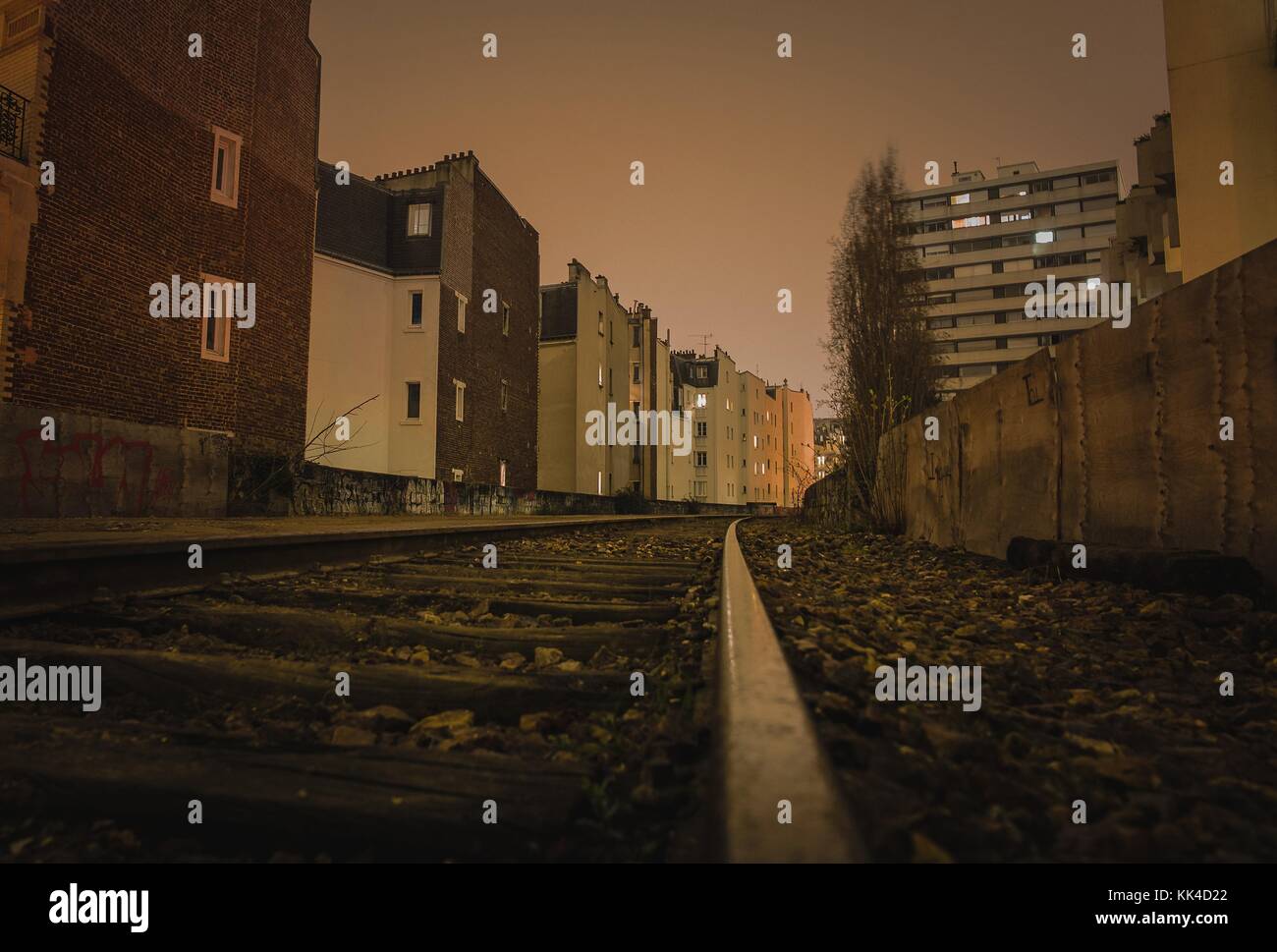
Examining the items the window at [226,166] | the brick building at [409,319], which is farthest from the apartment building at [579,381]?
the window at [226,166]

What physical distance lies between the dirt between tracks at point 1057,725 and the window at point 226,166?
16514 millimetres

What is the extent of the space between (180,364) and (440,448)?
10.4 metres

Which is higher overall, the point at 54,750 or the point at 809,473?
the point at 809,473

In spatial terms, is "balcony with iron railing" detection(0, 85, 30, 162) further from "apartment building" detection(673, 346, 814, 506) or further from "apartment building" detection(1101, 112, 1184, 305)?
"apartment building" detection(673, 346, 814, 506)

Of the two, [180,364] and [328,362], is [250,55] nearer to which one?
[180,364]

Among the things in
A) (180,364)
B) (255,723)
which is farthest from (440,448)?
(255,723)

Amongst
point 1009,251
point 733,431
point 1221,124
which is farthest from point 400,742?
point 1009,251

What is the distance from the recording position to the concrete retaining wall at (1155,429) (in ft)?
10.5

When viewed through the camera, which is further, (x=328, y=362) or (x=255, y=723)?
(x=328, y=362)

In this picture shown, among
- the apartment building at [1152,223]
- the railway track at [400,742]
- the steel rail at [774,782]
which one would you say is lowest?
the railway track at [400,742]

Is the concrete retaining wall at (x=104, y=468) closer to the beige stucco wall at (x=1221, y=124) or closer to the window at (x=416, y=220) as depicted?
the window at (x=416, y=220)

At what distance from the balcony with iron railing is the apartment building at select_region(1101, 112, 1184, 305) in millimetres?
26055

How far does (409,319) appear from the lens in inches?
944

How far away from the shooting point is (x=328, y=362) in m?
21.9
